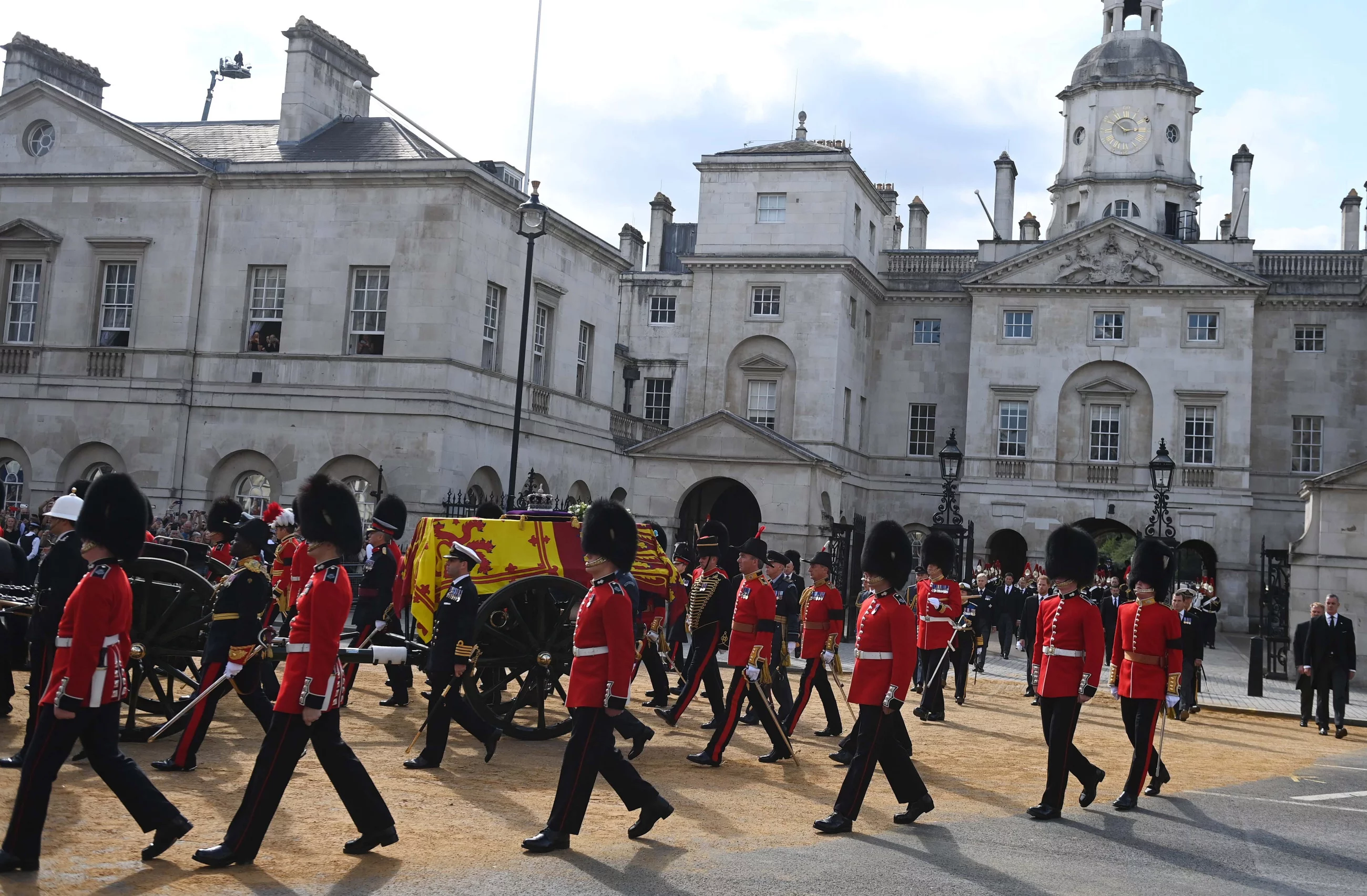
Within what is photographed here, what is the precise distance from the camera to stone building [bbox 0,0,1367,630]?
27.9 m

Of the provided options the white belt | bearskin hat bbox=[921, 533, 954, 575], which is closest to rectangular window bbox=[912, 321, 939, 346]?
bearskin hat bbox=[921, 533, 954, 575]

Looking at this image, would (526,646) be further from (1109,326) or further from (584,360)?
(1109,326)

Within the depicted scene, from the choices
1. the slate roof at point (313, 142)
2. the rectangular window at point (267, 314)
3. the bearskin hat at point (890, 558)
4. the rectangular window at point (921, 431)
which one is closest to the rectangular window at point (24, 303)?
the slate roof at point (313, 142)

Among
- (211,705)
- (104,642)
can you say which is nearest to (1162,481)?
(211,705)

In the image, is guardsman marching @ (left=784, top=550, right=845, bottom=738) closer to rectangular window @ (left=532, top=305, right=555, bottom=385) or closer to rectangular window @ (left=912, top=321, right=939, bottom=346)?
rectangular window @ (left=532, top=305, right=555, bottom=385)

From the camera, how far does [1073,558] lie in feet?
35.4

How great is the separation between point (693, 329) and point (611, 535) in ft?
123

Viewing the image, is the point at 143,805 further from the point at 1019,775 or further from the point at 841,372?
the point at 841,372

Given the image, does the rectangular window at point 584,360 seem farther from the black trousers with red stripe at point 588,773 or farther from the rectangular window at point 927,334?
the black trousers with red stripe at point 588,773

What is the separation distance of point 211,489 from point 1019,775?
20.4 m

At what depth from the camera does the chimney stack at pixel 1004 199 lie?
169ft

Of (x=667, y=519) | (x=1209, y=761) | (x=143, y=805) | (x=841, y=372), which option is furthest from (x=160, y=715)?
(x=841, y=372)

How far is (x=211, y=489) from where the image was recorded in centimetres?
2814

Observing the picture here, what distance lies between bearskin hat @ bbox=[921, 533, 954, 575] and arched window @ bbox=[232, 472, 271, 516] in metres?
16.9
